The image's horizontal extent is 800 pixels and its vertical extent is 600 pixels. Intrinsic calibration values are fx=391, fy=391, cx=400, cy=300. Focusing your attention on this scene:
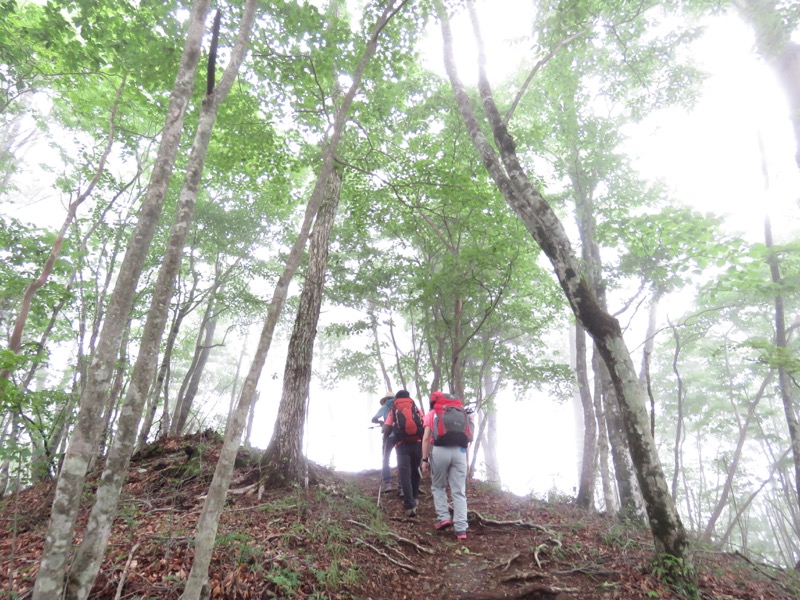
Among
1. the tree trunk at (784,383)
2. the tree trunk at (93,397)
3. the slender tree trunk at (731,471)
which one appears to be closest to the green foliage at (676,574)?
the slender tree trunk at (731,471)

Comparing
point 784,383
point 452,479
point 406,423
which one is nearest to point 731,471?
point 784,383

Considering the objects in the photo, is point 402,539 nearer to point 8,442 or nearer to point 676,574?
point 676,574

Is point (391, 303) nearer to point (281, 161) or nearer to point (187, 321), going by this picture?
point (281, 161)

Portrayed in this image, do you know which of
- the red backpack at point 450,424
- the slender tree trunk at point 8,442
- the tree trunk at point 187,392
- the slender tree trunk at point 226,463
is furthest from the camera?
the tree trunk at point 187,392

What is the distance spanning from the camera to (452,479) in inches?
231

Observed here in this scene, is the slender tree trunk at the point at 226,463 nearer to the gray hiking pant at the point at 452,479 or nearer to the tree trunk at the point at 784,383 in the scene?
the gray hiking pant at the point at 452,479

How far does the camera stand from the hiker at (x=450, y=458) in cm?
581

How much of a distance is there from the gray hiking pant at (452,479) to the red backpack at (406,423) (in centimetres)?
69

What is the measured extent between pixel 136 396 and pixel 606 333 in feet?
16.8

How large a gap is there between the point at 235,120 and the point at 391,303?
5710 mm

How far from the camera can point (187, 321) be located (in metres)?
28.3

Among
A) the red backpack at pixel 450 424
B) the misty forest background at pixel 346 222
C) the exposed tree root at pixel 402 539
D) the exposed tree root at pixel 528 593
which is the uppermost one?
the misty forest background at pixel 346 222

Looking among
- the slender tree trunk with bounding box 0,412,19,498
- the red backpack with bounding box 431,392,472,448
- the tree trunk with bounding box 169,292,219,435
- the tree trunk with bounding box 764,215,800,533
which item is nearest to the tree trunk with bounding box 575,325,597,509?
the tree trunk with bounding box 764,215,800,533

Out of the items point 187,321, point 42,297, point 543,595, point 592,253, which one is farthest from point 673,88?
point 187,321
